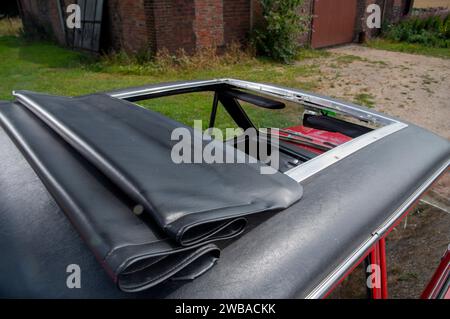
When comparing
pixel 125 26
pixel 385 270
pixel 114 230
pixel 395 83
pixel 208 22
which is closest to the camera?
pixel 114 230

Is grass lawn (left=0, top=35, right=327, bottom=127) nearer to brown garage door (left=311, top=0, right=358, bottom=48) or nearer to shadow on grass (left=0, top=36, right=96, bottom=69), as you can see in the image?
shadow on grass (left=0, top=36, right=96, bottom=69)

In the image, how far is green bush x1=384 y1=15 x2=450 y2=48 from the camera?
12.9 meters

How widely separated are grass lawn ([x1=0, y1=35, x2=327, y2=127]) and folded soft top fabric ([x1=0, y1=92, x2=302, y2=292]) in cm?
391

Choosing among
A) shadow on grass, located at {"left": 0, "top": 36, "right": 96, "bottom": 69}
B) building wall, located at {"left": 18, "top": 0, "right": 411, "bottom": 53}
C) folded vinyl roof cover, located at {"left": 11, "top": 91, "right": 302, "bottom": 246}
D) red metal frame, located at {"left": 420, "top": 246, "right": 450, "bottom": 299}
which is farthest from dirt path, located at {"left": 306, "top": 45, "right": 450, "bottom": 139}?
shadow on grass, located at {"left": 0, "top": 36, "right": 96, "bottom": 69}

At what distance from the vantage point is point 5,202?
3.38 ft

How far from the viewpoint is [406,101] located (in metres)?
6.72

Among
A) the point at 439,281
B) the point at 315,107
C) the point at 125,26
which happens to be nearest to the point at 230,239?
the point at 439,281

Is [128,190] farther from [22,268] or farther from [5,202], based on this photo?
[5,202]

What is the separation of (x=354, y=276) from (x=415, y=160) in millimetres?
541

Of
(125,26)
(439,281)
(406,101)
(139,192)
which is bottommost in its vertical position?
(439,281)

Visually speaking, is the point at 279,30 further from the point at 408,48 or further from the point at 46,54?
the point at 46,54

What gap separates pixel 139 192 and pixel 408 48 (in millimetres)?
13884
